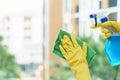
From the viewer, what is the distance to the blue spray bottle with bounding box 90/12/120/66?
1.17 m

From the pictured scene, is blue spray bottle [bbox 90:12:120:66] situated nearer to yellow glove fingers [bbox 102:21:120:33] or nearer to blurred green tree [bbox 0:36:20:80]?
yellow glove fingers [bbox 102:21:120:33]

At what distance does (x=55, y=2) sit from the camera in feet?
11.3

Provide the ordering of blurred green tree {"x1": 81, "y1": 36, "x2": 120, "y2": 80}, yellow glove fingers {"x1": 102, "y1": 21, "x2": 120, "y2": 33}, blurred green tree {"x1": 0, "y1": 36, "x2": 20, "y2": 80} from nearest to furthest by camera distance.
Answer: yellow glove fingers {"x1": 102, "y1": 21, "x2": 120, "y2": 33}, blurred green tree {"x1": 81, "y1": 36, "x2": 120, "y2": 80}, blurred green tree {"x1": 0, "y1": 36, "x2": 20, "y2": 80}

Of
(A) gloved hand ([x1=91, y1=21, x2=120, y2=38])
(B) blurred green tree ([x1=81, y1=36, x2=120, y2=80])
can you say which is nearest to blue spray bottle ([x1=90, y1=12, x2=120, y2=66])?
(A) gloved hand ([x1=91, y1=21, x2=120, y2=38])

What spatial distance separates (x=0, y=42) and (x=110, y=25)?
296 centimetres

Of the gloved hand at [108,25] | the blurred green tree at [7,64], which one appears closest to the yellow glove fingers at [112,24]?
the gloved hand at [108,25]

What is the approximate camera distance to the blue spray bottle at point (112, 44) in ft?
3.84

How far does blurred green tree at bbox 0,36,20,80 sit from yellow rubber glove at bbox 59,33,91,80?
110 inches

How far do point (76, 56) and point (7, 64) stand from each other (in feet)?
9.37

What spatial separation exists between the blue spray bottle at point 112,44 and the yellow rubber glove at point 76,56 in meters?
0.10

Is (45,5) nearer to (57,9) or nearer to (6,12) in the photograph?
(57,9)

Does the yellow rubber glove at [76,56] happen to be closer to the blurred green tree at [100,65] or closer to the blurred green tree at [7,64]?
the blurred green tree at [100,65]

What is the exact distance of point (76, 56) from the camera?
1.20 metres

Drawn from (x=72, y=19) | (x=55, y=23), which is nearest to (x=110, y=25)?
(x=72, y=19)
